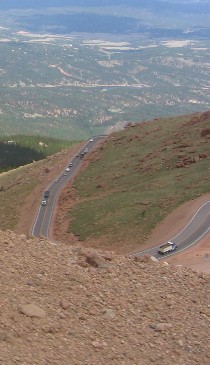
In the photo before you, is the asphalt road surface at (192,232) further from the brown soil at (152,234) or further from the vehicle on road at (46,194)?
the vehicle on road at (46,194)

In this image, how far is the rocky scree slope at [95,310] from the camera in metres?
18.1

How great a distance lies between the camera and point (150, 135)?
113 meters

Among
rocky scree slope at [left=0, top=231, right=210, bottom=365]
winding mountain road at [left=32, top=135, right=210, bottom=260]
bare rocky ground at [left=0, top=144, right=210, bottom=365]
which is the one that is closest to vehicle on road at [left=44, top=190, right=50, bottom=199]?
winding mountain road at [left=32, top=135, right=210, bottom=260]

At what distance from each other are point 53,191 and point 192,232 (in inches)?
1563

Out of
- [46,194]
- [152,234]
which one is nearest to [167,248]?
[152,234]

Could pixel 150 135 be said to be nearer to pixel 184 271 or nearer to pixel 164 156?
pixel 164 156

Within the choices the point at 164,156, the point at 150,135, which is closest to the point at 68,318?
the point at 164,156

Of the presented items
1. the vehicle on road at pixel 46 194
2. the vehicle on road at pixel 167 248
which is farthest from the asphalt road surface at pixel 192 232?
the vehicle on road at pixel 46 194

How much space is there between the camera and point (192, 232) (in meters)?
63.6

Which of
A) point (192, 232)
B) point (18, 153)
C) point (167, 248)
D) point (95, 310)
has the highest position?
point (95, 310)

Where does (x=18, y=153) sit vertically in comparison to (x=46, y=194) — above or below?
below

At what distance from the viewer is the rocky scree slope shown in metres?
18.1

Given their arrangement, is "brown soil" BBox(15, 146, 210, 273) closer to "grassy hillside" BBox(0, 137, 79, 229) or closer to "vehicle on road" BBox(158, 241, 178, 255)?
"grassy hillside" BBox(0, 137, 79, 229)

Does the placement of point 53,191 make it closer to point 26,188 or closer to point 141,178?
point 26,188
